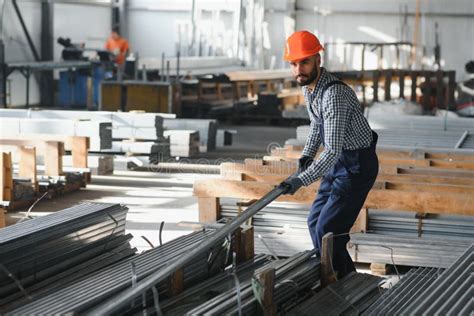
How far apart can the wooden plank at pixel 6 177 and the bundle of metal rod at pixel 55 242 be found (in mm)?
3338

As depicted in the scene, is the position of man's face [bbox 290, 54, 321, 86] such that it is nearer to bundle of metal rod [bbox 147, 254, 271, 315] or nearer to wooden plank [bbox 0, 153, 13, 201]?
bundle of metal rod [bbox 147, 254, 271, 315]

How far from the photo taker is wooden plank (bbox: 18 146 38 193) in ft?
33.1

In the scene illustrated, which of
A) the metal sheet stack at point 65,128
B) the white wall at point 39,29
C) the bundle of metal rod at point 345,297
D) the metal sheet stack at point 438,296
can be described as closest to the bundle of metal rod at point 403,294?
the metal sheet stack at point 438,296

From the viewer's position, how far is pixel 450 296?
4.40 meters

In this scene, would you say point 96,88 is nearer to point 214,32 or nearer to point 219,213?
point 214,32

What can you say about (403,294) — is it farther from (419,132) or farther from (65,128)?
(65,128)

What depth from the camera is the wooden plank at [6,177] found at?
9.41 metres

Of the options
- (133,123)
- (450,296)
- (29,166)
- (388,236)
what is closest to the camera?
(450,296)

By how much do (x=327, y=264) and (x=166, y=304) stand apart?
121cm

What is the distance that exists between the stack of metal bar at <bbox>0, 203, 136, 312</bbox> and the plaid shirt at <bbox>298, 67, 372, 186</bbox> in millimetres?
1423

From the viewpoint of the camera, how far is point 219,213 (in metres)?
7.66

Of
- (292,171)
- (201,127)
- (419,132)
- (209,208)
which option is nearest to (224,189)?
→ (209,208)

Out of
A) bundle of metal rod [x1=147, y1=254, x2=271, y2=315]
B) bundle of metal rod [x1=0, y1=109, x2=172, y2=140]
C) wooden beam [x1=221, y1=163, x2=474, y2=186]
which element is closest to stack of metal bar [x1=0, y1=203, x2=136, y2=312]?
bundle of metal rod [x1=147, y1=254, x2=271, y2=315]

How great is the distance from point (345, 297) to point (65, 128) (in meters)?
7.43
